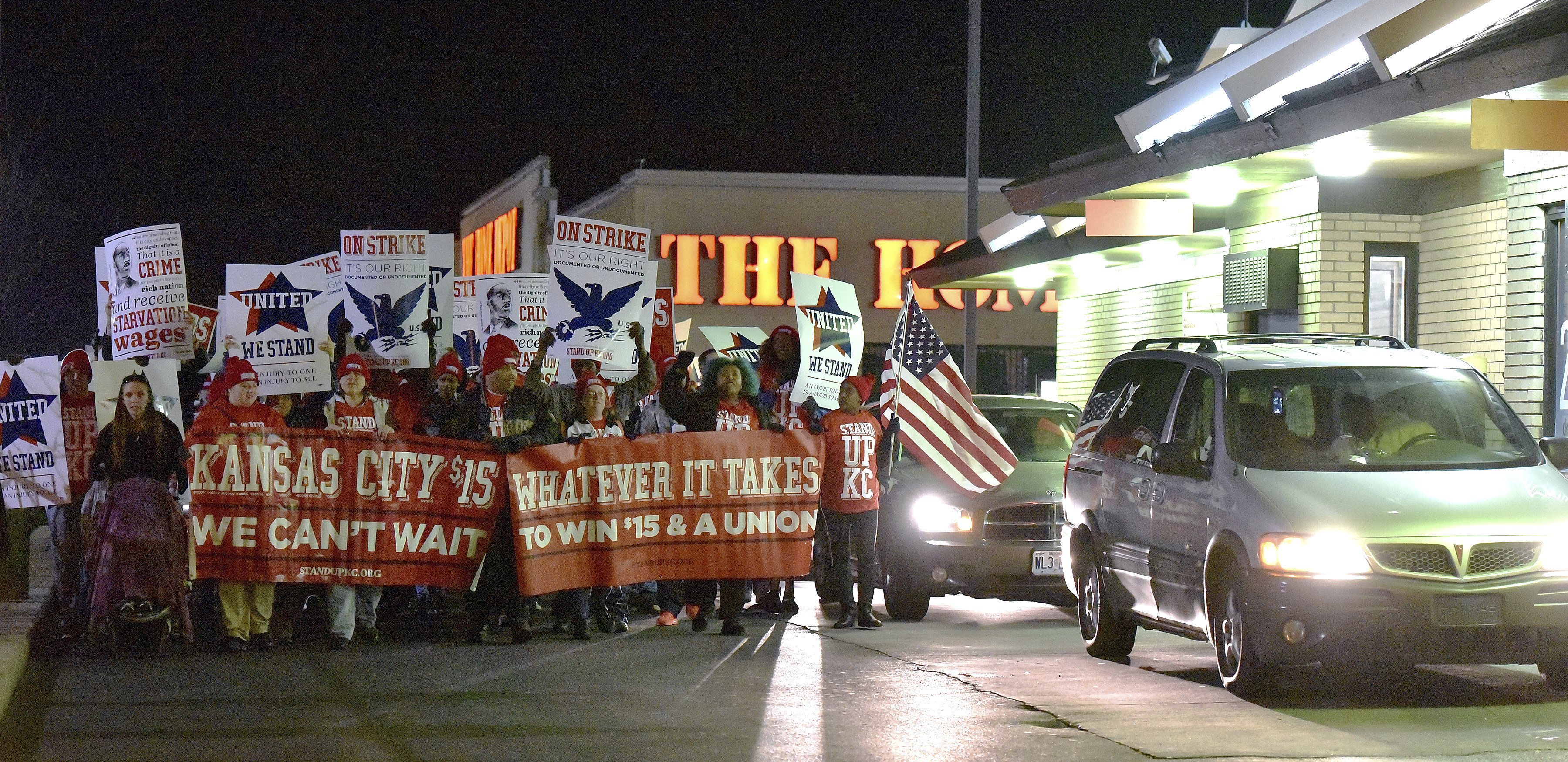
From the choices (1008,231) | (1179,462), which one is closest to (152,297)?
(1179,462)

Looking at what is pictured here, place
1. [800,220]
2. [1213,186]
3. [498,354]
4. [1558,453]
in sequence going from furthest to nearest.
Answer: [800,220]
[1213,186]
[498,354]
[1558,453]

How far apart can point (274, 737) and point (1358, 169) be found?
10454mm

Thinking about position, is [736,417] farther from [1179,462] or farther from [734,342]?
[734,342]

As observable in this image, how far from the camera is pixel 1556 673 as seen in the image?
363 inches

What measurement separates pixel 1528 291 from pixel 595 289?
23.1ft

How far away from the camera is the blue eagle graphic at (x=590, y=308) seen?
14180 millimetres

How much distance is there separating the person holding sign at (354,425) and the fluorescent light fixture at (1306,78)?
6994 mm

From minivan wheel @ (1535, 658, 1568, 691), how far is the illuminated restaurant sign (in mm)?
33091

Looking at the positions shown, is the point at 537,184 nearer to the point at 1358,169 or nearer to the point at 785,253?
the point at 785,253

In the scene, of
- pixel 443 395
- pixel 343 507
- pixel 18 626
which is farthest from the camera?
pixel 443 395

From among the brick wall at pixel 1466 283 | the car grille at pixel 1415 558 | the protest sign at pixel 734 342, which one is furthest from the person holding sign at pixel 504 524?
the brick wall at pixel 1466 283

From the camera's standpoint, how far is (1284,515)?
8.78 m

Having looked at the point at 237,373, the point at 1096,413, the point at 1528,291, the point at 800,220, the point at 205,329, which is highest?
the point at 800,220

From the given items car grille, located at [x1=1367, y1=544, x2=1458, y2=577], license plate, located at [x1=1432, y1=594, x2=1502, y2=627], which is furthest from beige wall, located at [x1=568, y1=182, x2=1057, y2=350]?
license plate, located at [x1=1432, y1=594, x2=1502, y2=627]
